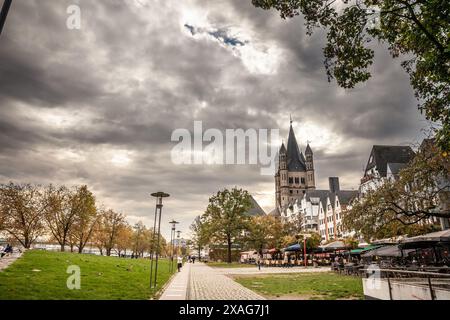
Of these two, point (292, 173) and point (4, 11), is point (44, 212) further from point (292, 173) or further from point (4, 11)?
point (292, 173)

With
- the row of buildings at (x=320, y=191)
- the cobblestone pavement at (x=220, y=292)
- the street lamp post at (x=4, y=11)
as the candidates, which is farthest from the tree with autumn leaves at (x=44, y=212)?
the street lamp post at (x=4, y=11)

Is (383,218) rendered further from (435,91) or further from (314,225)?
(314,225)

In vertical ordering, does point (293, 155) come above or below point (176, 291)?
above

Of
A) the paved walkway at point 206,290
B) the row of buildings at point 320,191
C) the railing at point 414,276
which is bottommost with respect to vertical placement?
the paved walkway at point 206,290

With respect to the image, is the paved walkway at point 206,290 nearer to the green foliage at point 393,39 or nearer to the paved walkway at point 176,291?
the paved walkway at point 176,291

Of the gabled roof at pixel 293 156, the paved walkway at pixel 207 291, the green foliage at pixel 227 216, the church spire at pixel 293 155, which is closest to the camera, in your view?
the paved walkway at pixel 207 291

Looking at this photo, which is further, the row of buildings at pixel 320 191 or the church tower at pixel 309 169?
the church tower at pixel 309 169

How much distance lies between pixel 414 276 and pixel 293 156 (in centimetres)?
13296

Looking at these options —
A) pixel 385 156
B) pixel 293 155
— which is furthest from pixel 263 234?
pixel 293 155

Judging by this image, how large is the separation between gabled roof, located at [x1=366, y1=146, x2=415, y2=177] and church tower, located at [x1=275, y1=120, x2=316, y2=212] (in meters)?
75.2

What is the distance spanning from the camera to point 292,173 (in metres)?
135

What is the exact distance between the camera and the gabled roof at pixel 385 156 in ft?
169

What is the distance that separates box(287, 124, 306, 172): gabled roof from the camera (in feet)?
448
